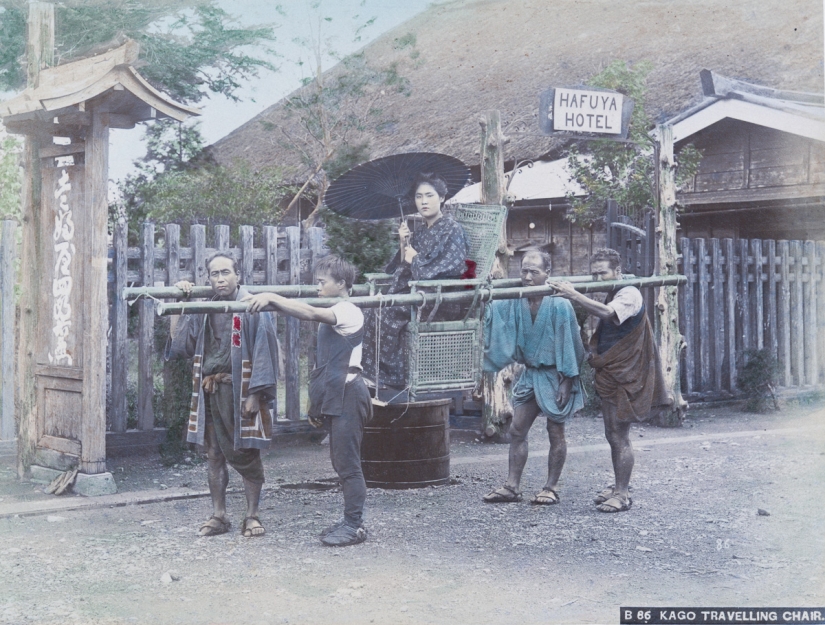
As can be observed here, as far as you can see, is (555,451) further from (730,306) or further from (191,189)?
(191,189)

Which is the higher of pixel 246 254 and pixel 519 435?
pixel 246 254

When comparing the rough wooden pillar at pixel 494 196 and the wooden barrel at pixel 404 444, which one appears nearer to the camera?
the wooden barrel at pixel 404 444

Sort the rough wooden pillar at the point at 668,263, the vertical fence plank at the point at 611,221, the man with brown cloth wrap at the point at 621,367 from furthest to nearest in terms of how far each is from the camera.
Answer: the vertical fence plank at the point at 611,221 → the rough wooden pillar at the point at 668,263 → the man with brown cloth wrap at the point at 621,367

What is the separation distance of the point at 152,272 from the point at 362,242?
184 centimetres

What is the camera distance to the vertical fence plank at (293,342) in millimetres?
7965

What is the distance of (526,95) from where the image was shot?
15078 millimetres

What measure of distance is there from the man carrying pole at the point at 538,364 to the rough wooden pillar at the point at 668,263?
11.6 feet

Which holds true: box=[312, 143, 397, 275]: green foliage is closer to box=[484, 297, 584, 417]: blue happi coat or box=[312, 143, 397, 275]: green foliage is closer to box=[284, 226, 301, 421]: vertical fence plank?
box=[284, 226, 301, 421]: vertical fence plank

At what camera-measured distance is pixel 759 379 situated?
1075 cm

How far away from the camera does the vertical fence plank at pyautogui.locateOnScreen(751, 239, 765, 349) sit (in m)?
11.0

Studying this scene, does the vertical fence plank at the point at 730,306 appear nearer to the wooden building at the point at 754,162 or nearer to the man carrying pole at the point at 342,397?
the wooden building at the point at 754,162

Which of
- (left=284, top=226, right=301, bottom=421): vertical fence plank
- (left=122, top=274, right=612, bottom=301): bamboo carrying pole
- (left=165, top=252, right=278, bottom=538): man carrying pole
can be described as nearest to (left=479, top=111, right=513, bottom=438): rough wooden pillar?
(left=284, top=226, right=301, bottom=421): vertical fence plank

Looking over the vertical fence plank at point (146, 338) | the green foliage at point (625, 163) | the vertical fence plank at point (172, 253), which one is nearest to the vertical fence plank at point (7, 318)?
the vertical fence plank at point (146, 338)
